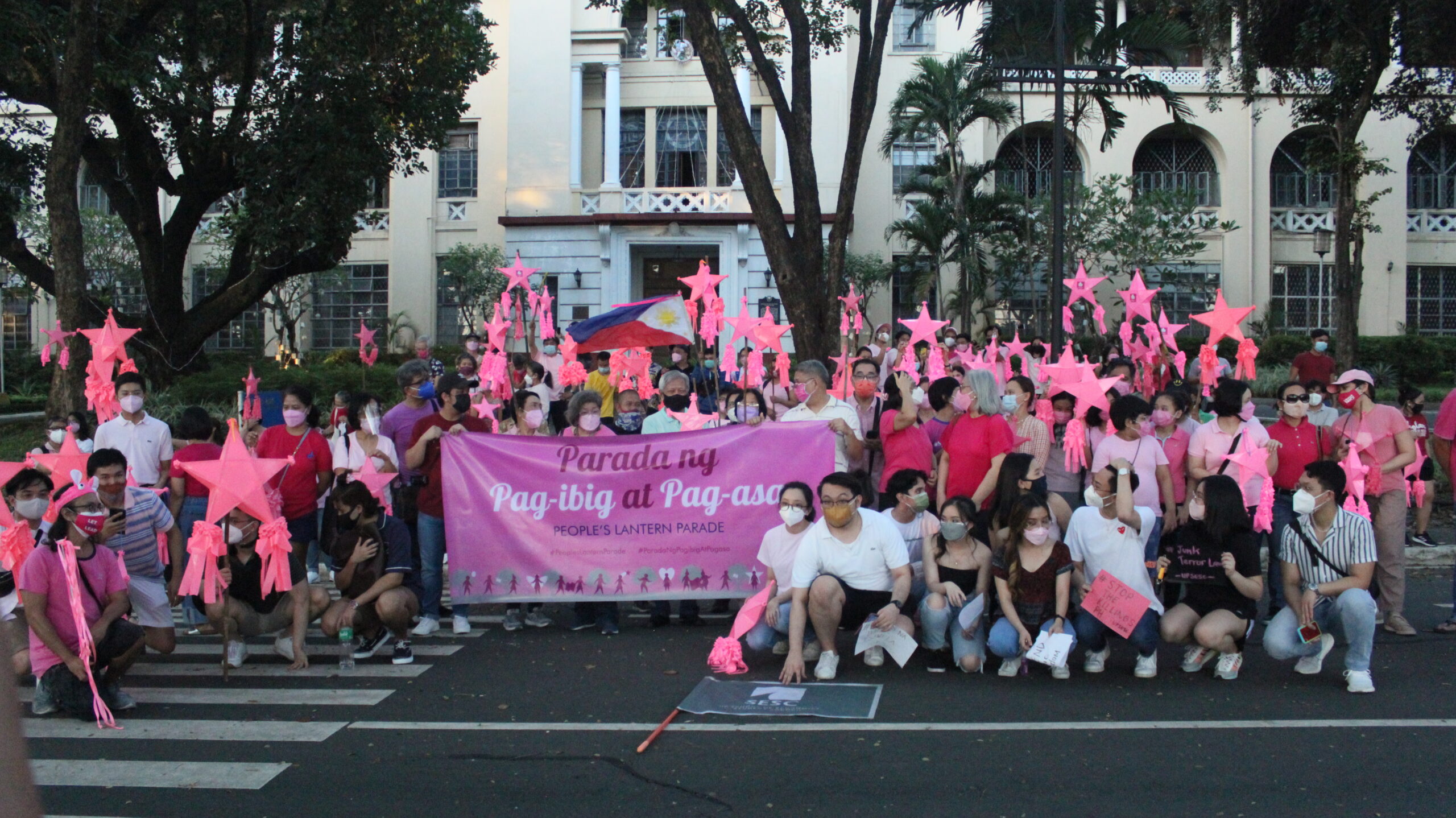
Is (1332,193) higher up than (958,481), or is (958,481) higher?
(1332,193)

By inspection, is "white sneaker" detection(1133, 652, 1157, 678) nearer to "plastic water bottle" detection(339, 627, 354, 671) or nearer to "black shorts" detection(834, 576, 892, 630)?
"black shorts" detection(834, 576, 892, 630)

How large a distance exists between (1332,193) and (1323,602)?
28.6 meters

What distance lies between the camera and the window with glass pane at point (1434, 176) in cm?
3244

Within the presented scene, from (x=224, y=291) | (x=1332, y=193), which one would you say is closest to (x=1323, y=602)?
(x=224, y=291)

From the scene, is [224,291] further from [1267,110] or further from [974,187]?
[1267,110]

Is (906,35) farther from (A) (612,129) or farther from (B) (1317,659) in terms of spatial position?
(B) (1317,659)

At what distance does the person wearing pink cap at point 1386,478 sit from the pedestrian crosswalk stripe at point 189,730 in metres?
6.63

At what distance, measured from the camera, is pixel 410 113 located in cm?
2058

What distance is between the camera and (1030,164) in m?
31.2

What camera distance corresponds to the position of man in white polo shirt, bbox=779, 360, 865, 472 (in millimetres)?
8766

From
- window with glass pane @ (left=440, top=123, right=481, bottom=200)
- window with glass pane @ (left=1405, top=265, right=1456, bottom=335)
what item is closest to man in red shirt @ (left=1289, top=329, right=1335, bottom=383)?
window with glass pane @ (left=1405, top=265, right=1456, bottom=335)

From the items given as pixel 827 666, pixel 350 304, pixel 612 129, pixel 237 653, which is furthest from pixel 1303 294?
pixel 237 653

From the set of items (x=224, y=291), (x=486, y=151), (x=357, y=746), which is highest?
(x=486, y=151)

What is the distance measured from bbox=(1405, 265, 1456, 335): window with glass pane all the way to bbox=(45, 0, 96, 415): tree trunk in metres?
30.5
